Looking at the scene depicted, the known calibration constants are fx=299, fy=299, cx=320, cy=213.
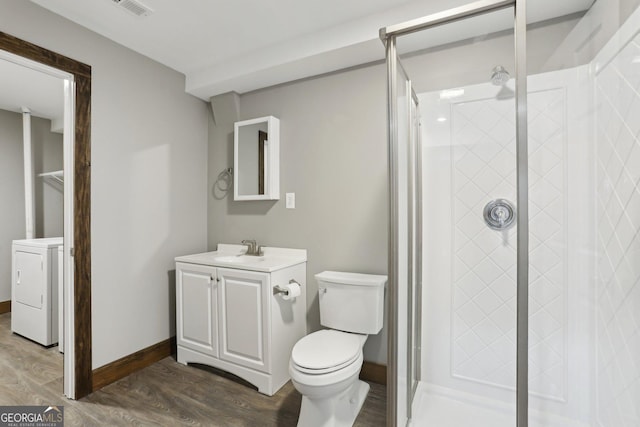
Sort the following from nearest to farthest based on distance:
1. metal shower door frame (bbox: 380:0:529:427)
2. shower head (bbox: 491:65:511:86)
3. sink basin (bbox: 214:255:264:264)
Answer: metal shower door frame (bbox: 380:0:529:427)
shower head (bbox: 491:65:511:86)
sink basin (bbox: 214:255:264:264)

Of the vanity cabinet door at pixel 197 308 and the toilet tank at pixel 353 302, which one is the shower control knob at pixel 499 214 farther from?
the vanity cabinet door at pixel 197 308

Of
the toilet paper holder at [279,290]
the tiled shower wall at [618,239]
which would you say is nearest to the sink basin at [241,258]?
the toilet paper holder at [279,290]

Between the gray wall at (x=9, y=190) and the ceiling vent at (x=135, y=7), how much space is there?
283cm

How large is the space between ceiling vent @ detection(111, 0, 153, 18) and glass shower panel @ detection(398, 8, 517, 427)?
1.54 metres

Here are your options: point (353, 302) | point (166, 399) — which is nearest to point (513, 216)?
point (353, 302)

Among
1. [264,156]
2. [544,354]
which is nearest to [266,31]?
[264,156]

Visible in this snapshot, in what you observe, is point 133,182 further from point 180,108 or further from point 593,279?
point 593,279

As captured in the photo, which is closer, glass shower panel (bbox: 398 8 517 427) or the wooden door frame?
glass shower panel (bbox: 398 8 517 427)

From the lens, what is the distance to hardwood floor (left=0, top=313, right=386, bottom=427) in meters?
1.69

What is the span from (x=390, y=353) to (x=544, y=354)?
2.99 ft

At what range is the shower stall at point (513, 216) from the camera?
3.87 feet

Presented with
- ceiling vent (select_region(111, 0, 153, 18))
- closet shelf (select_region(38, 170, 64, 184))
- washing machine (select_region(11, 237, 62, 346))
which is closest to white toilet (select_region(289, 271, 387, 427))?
ceiling vent (select_region(111, 0, 153, 18))

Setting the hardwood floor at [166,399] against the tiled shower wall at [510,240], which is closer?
the tiled shower wall at [510,240]

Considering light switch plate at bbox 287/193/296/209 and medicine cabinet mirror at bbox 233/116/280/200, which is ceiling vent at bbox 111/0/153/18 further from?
light switch plate at bbox 287/193/296/209
